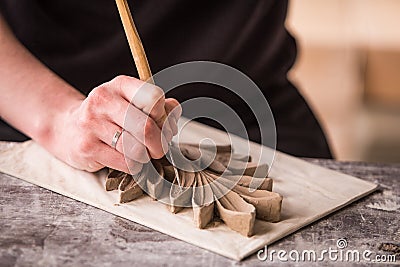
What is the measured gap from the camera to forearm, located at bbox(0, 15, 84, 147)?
46.2 inches

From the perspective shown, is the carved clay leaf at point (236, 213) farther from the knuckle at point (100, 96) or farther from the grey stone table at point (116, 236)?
the knuckle at point (100, 96)

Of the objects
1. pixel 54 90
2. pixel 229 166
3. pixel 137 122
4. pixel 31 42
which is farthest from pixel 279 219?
pixel 31 42

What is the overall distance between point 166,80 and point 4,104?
0.35 meters

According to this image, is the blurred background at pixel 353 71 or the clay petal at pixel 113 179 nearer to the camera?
the clay petal at pixel 113 179

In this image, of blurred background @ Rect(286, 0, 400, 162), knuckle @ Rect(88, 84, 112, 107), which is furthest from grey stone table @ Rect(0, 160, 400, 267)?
blurred background @ Rect(286, 0, 400, 162)

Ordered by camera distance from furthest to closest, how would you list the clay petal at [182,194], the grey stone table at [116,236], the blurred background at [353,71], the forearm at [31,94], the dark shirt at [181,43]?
the blurred background at [353,71]
the dark shirt at [181,43]
the forearm at [31,94]
the clay petal at [182,194]
the grey stone table at [116,236]

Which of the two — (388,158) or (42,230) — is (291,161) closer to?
(42,230)

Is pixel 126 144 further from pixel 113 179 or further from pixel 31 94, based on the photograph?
pixel 31 94

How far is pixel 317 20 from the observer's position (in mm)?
3008

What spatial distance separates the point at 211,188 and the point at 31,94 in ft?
1.19

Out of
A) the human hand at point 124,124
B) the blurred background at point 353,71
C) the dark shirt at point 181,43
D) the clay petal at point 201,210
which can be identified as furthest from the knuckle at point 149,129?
the blurred background at point 353,71

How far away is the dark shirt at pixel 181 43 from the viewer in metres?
1.39

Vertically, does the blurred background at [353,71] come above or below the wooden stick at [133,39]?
above

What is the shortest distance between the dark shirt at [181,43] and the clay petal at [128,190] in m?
0.40
